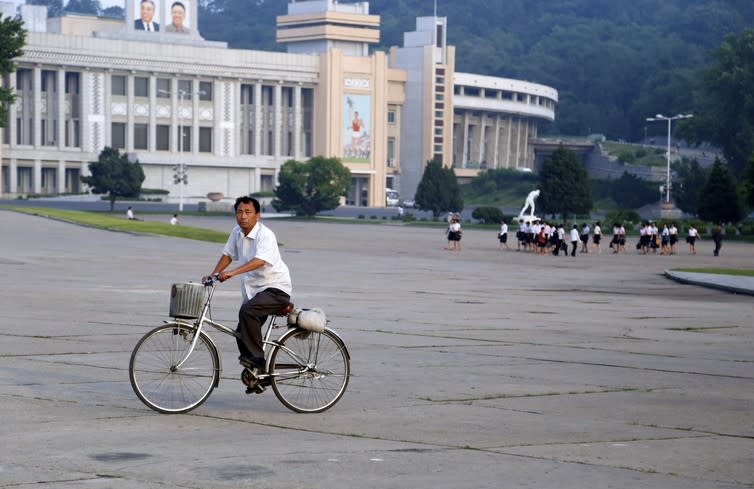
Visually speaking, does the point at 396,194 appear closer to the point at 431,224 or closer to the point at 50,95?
the point at 50,95

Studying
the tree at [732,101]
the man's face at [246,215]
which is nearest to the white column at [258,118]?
the tree at [732,101]

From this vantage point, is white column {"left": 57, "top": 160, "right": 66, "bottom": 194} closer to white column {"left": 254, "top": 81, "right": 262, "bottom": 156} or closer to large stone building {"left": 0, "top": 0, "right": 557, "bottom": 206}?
large stone building {"left": 0, "top": 0, "right": 557, "bottom": 206}

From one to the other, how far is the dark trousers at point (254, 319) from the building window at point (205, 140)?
5540 inches

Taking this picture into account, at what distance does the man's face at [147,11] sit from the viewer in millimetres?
145125

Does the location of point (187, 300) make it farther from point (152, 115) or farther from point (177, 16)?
point (177, 16)

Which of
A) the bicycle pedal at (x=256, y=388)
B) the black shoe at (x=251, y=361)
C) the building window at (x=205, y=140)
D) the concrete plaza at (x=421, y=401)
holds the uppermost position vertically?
the building window at (x=205, y=140)

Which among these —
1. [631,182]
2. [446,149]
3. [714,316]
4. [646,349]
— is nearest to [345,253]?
[714,316]

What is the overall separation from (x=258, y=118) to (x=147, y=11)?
62.3 feet

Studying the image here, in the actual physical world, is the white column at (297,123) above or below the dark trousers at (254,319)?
above

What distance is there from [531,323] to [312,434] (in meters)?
11.1

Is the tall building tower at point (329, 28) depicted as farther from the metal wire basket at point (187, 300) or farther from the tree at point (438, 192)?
the metal wire basket at point (187, 300)

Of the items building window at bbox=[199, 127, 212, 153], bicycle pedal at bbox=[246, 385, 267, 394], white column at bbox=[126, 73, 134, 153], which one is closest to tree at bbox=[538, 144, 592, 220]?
white column at bbox=[126, 73, 134, 153]

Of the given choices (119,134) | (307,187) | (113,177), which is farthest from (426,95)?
(113,177)

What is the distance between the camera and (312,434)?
10.3m
